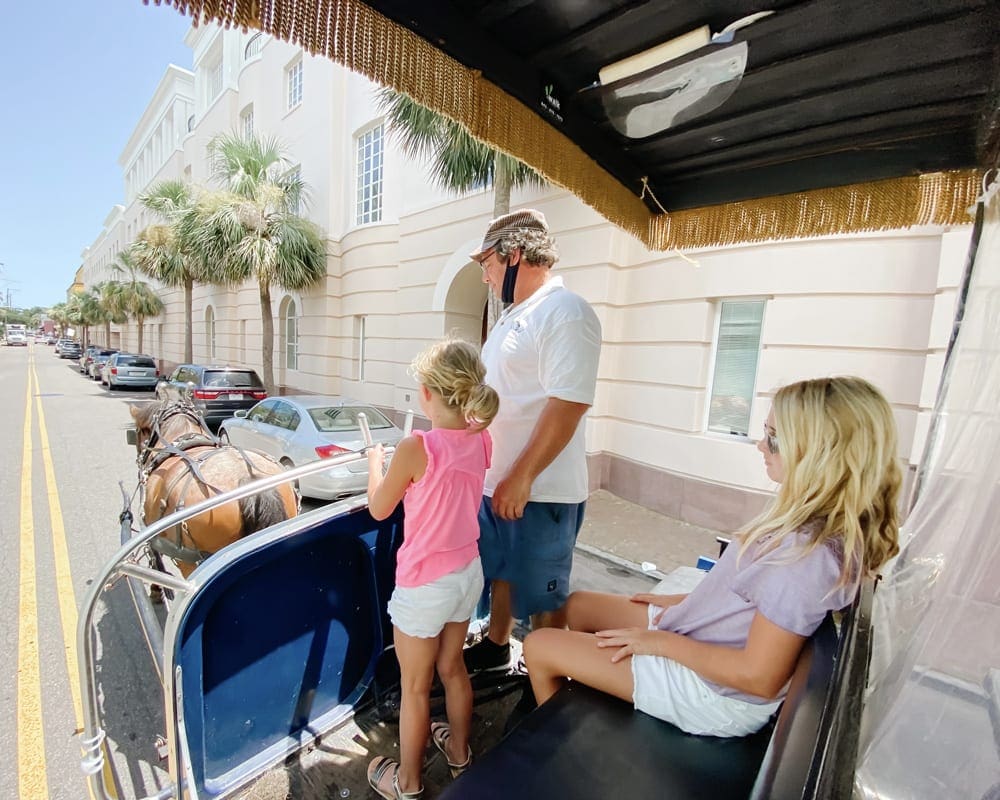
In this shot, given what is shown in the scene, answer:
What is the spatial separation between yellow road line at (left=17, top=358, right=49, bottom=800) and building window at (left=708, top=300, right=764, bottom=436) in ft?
20.9

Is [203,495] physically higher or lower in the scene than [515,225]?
lower

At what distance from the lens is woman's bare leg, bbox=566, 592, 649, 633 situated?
1.98m

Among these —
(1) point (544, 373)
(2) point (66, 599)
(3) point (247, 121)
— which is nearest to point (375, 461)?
(1) point (544, 373)

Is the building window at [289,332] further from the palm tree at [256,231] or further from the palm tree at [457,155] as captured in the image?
the palm tree at [457,155]

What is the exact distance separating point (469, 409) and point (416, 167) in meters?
9.78

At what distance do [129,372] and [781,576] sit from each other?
24856 millimetres

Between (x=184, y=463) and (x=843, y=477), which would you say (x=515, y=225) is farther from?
(x=184, y=463)

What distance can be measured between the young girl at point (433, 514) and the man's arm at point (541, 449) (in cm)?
14

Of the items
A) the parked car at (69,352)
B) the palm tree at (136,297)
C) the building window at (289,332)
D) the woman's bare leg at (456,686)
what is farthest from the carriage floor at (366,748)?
the parked car at (69,352)

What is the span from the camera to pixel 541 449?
1.91m

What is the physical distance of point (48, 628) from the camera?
3350 mm

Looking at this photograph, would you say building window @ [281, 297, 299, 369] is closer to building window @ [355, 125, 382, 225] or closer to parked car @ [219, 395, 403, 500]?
building window @ [355, 125, 382, 225]

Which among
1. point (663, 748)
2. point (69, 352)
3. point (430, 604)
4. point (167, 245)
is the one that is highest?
point (167, 245)

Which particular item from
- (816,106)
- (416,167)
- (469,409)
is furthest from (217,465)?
(416,167)
